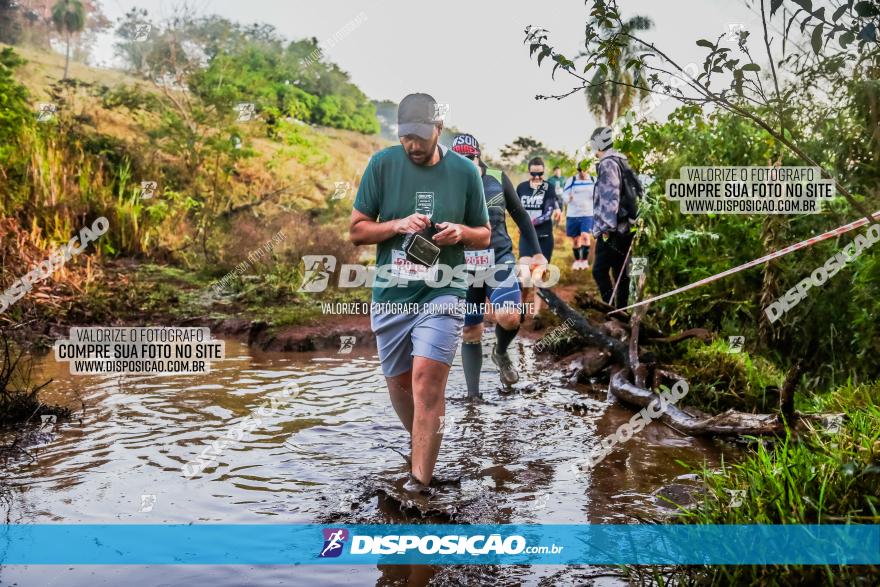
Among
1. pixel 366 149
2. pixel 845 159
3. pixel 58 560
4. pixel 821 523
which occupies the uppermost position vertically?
pixel 366 149

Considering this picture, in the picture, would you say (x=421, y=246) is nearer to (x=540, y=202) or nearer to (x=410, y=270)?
(x=410, y=270)

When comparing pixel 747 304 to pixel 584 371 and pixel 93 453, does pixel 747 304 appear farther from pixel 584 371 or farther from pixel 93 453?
pixel 93 453

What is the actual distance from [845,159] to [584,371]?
3.04 metres

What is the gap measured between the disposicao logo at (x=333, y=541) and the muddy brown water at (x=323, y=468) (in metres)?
0.15

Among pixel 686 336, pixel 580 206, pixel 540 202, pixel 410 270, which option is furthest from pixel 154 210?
pixel 410 270

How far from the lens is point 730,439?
6.00m

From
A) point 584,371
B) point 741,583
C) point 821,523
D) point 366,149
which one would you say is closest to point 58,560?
point 741,583

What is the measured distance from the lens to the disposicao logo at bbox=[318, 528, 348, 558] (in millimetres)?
4070

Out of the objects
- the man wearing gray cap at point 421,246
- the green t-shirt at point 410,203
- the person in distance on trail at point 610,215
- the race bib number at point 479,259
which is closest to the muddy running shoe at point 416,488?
the man wearing gray cap at point 421,246

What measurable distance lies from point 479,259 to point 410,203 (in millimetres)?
2690

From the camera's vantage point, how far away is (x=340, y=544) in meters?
4.16

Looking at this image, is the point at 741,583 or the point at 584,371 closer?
the point at 741,583

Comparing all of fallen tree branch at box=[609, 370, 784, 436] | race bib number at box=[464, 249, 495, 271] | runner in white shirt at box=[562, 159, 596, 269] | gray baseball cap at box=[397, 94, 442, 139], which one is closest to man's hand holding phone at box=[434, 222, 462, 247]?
gray baseball cap at box=[397, 94, 442, 139]

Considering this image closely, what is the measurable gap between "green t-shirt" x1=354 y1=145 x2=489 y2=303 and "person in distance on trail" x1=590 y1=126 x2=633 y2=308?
4.12 m
